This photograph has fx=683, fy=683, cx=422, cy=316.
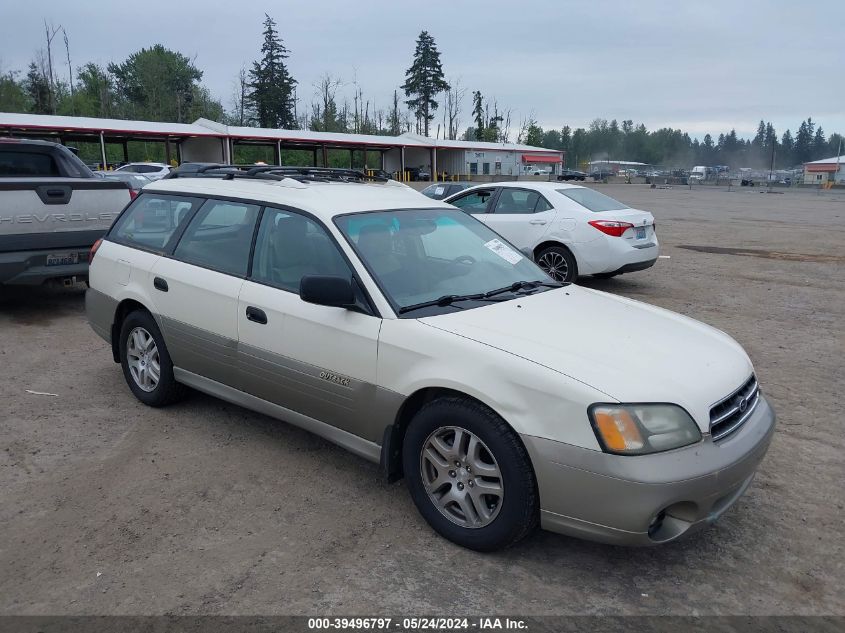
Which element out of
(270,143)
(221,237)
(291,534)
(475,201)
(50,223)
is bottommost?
(291,534)

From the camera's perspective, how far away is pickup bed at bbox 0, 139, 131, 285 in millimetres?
7047

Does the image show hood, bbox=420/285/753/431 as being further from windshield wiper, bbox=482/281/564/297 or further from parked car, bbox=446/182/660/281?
parked car, bbox=446/182/660/281

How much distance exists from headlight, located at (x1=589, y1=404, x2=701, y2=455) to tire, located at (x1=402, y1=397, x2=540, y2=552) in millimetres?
371

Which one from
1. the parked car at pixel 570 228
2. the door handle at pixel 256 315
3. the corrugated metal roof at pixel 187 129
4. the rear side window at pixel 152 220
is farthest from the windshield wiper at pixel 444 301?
the corrugated metal roof at pixel 187 129

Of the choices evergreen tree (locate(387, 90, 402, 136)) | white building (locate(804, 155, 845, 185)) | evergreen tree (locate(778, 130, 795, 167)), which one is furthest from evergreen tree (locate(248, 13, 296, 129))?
evergreen tree (locate(778, 130, 795, 167))

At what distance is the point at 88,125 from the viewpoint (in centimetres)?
3731

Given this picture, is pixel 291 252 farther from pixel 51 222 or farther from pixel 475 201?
pixel 475 201

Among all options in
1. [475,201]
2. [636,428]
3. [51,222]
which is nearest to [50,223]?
[51,222]

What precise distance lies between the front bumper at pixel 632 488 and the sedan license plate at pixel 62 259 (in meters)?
6.38

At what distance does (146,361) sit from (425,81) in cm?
9837

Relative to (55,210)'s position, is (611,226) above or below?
below

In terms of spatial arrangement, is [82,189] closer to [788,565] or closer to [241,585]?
[241,585]

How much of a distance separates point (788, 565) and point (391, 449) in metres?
1.94

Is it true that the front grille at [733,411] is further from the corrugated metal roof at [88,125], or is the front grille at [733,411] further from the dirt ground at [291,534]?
the corrugated metal roof at [88,125]
